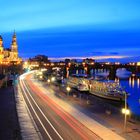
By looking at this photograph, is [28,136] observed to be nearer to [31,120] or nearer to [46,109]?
[31,120]

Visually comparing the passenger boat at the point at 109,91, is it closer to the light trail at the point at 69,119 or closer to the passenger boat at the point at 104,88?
the passenger boat at the point at 104,88

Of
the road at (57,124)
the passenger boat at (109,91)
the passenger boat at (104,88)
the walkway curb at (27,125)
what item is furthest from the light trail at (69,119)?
the passenger boat at (104,88)

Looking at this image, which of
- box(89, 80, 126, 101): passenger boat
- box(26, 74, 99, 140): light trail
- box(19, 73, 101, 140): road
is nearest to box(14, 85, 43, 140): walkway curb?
box(19, 73, 101, 140): road

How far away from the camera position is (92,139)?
129 feet

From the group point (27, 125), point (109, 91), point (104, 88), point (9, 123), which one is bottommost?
point (27, 125)

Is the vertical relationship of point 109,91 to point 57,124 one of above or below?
above

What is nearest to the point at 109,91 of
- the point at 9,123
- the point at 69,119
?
the point at 69,119

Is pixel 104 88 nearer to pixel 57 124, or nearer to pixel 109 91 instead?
pixel 109 91

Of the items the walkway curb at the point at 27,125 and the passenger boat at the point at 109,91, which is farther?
the passenger boat at the point at 109,91

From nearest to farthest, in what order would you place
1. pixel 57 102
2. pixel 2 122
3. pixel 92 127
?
pixel 92 127, pixel 2 122, pixel 57 102

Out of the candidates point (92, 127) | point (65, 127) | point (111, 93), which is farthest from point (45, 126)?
point (111, 93)

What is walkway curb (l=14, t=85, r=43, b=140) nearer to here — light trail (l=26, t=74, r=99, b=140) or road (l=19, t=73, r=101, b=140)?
road (l=19, t=73, r=101, b=140)

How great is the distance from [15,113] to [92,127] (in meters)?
15.9

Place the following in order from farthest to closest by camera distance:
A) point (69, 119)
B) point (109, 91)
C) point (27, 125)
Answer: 1. point (109, 91)
2. point (69, 119)
3. point (27, 125)
